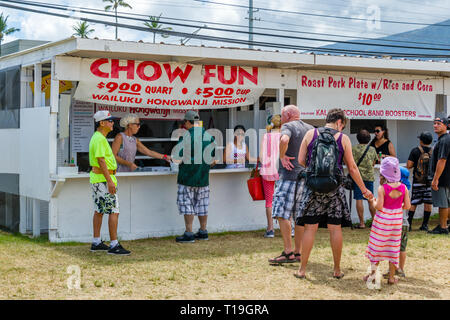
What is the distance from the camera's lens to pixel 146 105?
30.7 feet

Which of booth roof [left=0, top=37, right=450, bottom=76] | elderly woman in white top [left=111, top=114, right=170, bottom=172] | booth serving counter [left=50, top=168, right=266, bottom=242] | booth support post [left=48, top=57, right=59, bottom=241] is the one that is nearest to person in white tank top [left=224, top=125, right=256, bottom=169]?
booth serving counter [left=50, top=168, right=266, bottom=242]

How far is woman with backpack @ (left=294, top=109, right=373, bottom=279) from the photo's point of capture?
6.11 m

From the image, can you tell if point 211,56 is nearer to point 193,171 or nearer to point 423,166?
point 193,171

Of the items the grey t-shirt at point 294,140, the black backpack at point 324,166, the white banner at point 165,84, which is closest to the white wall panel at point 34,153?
the white banner at point 165,84

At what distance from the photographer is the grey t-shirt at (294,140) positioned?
7.12 meters

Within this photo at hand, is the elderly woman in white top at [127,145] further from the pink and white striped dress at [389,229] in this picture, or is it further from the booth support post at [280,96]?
the pink and white striped dress at [389,229]

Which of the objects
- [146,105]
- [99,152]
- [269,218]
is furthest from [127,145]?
[269,218]

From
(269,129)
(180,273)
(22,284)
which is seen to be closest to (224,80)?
(269,129)

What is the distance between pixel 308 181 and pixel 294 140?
104 cm

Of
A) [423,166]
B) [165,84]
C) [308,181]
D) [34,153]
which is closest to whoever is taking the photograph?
[308,181]

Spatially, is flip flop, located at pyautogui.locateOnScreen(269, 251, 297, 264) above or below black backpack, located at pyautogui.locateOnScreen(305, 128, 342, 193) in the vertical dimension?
below

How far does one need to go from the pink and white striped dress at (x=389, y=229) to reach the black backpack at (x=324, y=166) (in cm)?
53

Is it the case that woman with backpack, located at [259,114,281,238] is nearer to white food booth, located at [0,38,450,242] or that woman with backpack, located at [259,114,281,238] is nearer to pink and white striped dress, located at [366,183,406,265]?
white food booth, located at [0,38,450,242]

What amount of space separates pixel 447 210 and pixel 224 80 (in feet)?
13.9
